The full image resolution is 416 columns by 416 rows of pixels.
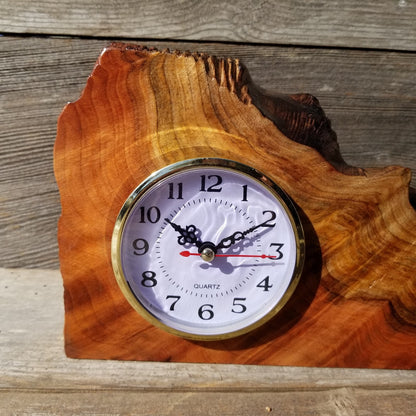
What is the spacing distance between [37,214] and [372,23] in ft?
3.68

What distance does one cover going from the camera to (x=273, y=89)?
4.76ft

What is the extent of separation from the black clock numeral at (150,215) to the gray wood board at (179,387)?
0.31 metres

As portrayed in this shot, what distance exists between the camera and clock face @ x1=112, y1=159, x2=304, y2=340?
97 cm

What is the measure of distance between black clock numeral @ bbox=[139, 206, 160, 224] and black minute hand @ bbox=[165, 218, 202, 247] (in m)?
0.02

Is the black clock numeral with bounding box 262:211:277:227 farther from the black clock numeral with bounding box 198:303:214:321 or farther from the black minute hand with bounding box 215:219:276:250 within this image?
the black clock numeral with bounding box 198:303:214:321

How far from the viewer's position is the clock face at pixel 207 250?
0.97 m

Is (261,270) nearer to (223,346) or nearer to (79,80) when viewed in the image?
(223,346)

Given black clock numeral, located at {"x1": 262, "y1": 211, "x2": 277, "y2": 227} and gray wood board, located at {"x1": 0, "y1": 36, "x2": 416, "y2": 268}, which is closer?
black clock numeral, located at {"x1": 262, "y1": 211, "x2": 277, "y2": 227}

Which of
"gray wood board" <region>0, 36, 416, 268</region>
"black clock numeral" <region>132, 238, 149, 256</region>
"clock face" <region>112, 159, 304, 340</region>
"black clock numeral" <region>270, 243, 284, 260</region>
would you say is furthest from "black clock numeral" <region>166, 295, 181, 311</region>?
"gray wood board" <region>0, 36, 416, 268</region>

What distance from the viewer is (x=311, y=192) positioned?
964 mm

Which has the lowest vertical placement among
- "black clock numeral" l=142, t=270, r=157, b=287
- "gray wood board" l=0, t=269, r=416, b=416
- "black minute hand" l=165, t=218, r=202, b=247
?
"gray wood board" l=0, t=269, r=416, b=416

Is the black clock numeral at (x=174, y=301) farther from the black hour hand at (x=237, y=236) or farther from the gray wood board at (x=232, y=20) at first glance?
the gray wood board at (x=232, y=20)

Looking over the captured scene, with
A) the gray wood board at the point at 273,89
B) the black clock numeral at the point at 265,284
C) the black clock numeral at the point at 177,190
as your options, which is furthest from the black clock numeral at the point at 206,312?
the gray wood board at the point at 273,89

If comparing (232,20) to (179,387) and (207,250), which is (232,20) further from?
(179,387)
